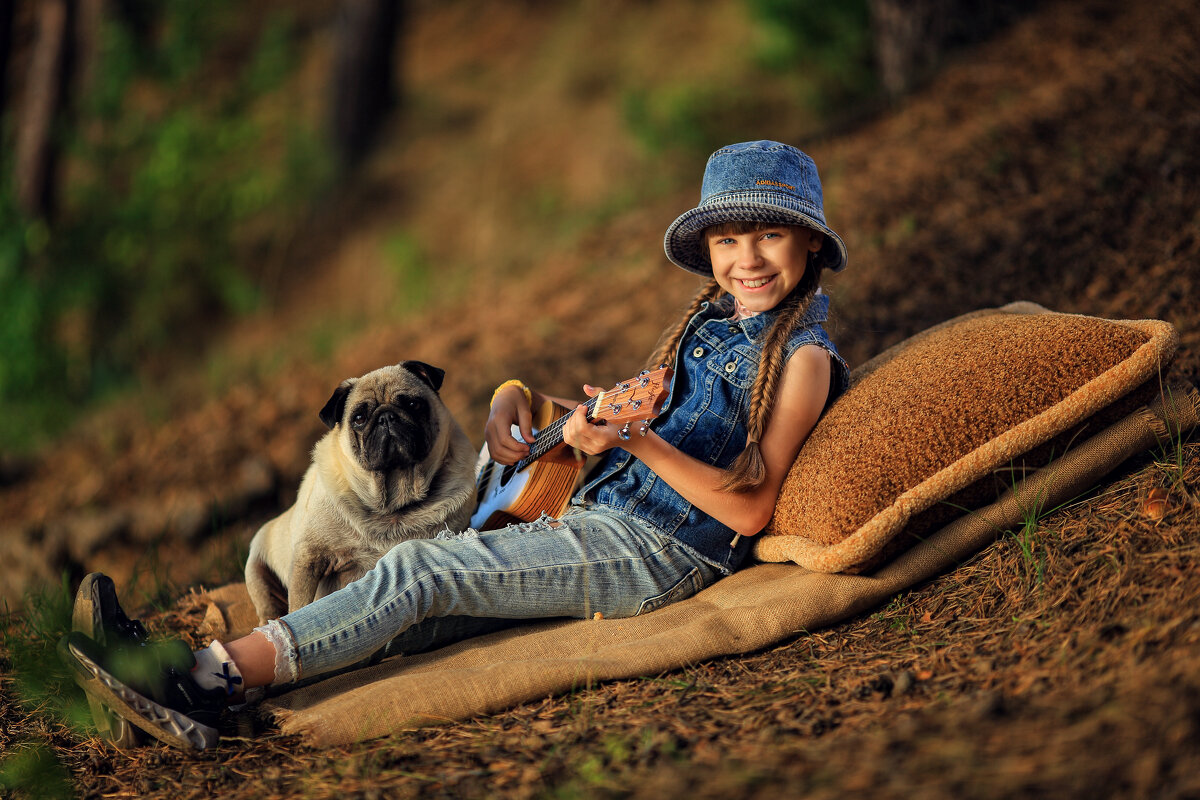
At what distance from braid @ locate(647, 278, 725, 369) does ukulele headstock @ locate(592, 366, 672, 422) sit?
584 mm

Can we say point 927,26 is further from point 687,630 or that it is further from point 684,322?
point 687,630

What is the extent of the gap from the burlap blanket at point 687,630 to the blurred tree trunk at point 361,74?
1108cm

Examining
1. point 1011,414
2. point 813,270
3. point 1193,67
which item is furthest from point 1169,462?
point 1193,67

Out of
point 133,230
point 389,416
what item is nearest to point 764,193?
point 389,416

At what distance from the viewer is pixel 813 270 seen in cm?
339

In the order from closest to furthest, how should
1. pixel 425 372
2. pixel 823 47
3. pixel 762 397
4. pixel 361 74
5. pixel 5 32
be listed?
pixel 762 397 < pixel 425 372 < pixel 823 47 < pixel 5 32 < pixel 361 74

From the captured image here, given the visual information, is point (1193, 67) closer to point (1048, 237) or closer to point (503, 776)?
point (1048, 237)

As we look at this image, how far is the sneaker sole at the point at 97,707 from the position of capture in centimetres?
259

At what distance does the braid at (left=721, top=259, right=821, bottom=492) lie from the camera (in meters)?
3.08

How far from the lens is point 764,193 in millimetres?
3100

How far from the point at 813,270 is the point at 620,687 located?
1722 millimetres

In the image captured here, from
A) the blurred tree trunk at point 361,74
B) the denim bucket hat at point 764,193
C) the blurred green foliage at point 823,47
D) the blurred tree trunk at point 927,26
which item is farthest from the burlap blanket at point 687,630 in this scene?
the blurred tree trunk at point 361,74

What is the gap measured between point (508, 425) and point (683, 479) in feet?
2.82

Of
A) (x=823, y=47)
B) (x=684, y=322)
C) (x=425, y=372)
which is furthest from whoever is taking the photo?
(x=823, y=47)
